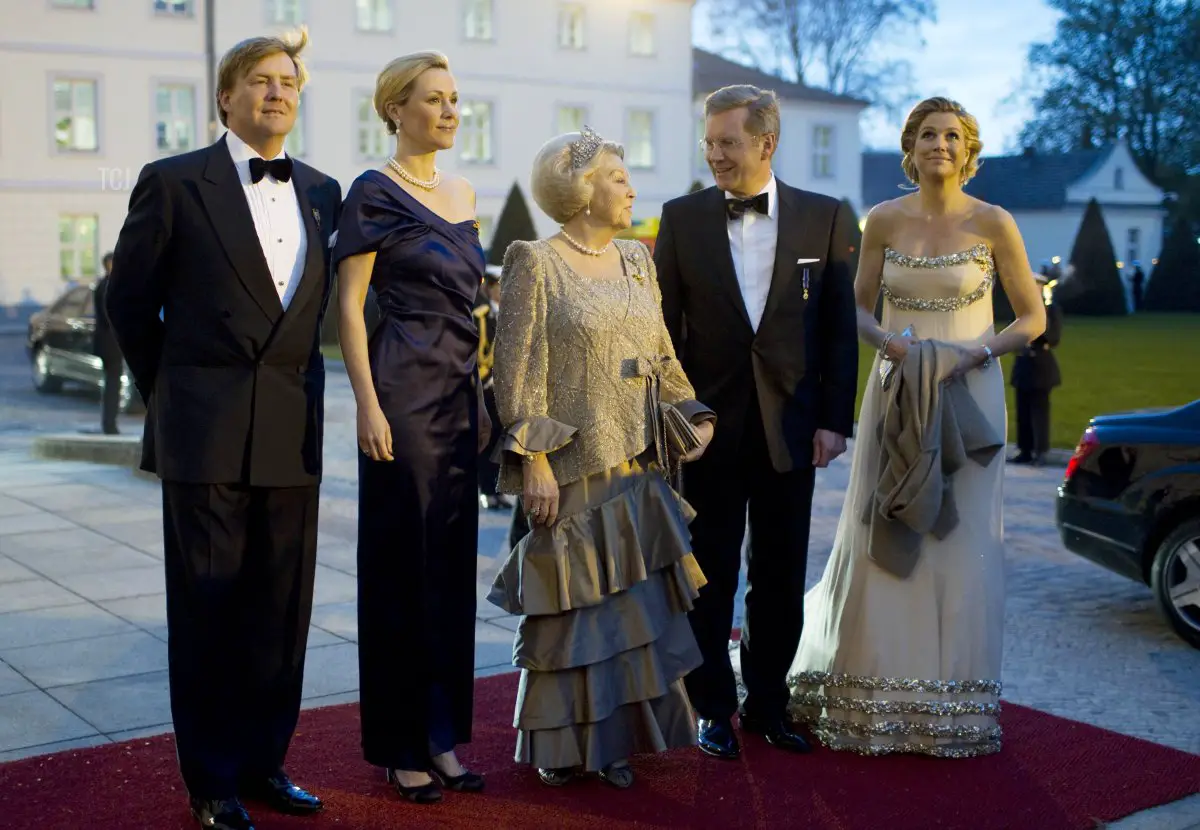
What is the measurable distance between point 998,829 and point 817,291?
6.27 ft

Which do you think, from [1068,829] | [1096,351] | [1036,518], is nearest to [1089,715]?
[1068,829]

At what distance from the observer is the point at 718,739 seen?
514 cm

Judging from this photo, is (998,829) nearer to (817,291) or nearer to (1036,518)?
(817,291)

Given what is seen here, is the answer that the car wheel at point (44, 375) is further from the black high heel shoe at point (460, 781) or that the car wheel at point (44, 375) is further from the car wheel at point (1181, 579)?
the black high heel shoe at point (460, 781)

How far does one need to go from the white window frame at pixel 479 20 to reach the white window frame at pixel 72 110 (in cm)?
1113

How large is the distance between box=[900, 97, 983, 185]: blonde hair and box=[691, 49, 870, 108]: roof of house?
1784 inches

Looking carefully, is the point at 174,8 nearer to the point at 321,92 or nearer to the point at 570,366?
the point at 321,92

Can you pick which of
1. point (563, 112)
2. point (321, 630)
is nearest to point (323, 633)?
point (321, 630)

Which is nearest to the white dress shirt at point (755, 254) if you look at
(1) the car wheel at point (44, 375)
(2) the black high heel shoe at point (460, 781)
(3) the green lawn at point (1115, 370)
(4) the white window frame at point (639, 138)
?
(2) the black high heel shoe at point (460, 781)

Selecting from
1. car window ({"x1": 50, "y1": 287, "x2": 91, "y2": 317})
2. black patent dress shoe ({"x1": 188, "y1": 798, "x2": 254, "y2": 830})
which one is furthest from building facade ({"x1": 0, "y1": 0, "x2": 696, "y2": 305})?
black patent dress shoe ({"x1": 188, "y1": 798, "x2": 254, "y2": 830})

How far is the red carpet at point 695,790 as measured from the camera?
4.48 metres

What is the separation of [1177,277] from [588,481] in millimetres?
53618

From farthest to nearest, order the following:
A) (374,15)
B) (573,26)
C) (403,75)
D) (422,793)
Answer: (573,26) → (374,15) → (422,793) → (403,75)

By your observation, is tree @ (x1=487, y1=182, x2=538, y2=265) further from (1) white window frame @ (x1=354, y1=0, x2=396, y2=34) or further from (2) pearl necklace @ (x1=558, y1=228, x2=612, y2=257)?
(2) pearl necklace @ (x1=558, y1=228, x2=612, y2=257)
